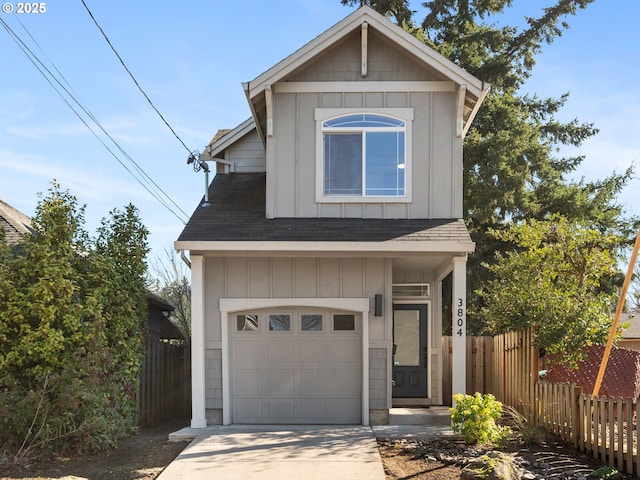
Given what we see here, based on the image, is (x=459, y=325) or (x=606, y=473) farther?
→ (x=459, y=325)

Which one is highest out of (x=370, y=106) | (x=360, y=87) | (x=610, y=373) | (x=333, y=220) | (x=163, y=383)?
(x=360, y=87)

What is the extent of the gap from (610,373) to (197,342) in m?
6.88

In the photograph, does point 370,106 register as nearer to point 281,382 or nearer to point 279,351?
point 279,351

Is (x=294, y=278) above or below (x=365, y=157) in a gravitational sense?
below

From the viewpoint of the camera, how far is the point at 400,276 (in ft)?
45.9

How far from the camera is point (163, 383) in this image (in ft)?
Answer: 45.8

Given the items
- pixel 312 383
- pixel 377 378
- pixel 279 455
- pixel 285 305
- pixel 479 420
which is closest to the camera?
pixel 279 455

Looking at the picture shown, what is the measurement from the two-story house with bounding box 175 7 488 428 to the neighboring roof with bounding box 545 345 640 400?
170 cm

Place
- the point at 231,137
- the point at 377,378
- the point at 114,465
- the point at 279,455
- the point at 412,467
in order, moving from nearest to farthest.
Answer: the point at 412,467 < the point at 114,465 < the point at 279,455 < the point at 377,378 < the point at 231,137

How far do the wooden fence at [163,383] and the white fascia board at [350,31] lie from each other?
542 cm

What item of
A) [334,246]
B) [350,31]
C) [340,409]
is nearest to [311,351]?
Answer: [340,409]

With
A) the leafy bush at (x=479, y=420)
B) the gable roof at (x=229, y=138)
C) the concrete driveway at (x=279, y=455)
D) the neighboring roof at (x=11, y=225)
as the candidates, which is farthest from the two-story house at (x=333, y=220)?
the neighboring roof at (x=11, y=225)

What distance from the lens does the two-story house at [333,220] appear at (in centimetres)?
1175

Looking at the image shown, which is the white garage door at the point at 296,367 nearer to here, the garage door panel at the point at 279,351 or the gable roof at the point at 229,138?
the garage door panel at the point at 279,351
